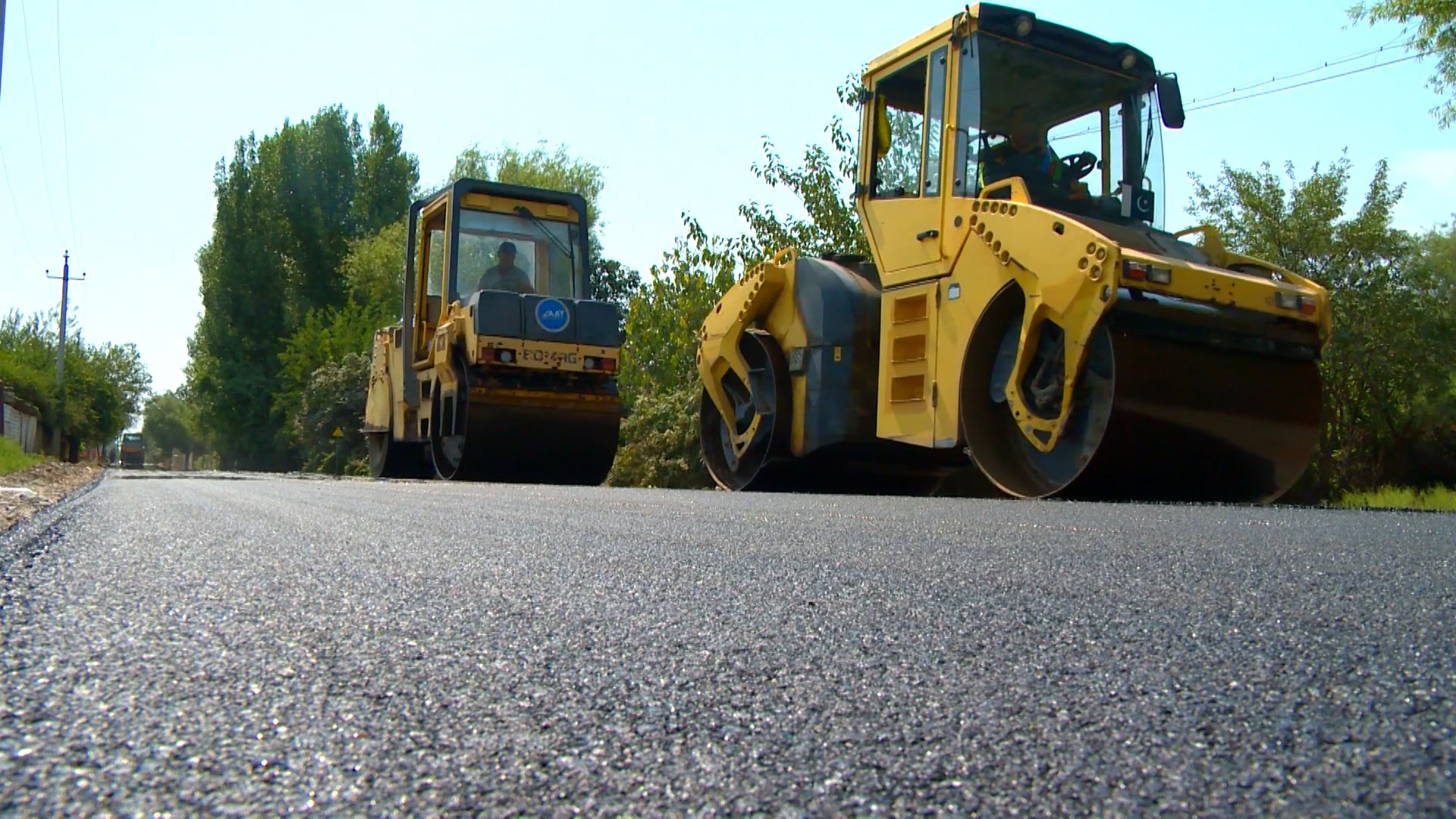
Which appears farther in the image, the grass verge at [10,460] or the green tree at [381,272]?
the green tree at [381,272]

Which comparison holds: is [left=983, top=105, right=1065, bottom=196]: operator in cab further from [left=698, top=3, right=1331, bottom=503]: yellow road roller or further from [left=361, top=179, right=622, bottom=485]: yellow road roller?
[left=361, top=179, right=622, bottom=485]: yellow road roller

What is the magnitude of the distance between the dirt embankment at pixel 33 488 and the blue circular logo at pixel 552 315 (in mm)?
3958

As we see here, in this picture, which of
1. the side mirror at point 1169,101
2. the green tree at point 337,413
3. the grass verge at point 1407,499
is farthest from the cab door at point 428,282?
the green tree at point 337,413

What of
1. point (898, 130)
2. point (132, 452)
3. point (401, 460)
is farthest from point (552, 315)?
point (132, 452)

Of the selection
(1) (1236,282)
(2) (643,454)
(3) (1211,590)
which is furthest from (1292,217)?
(3) (1211,590)

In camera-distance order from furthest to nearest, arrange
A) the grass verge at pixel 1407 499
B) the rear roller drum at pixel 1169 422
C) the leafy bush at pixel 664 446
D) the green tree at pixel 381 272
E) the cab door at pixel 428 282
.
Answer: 1. the green tree at pixel 381 272
2. the leafy bush at pixel 664 446
3. the cab door at pixel 428 282
4. the grass verge at pixel 1407 499
5. the rear roller drum at pixel 1169 422

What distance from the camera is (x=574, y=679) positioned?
60.2 inches

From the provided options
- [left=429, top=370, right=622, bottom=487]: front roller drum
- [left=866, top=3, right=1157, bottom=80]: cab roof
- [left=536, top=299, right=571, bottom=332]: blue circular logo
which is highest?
[left=866, top=3, right=1157, bottom=80]: cab roof

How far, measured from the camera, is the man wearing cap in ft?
39.0

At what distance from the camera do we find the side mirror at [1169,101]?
26.7 feet

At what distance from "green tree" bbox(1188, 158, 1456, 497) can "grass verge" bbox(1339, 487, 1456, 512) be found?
601mm

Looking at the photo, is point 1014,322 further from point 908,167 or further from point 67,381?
point 67,381

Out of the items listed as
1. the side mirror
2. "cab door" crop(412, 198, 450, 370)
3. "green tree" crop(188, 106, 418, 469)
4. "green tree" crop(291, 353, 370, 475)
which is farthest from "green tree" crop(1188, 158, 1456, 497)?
"green tree" crop(188, 106, 418, 469)

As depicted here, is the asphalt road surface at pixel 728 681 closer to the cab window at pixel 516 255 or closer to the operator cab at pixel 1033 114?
the operator cab at pixel 1033 114
